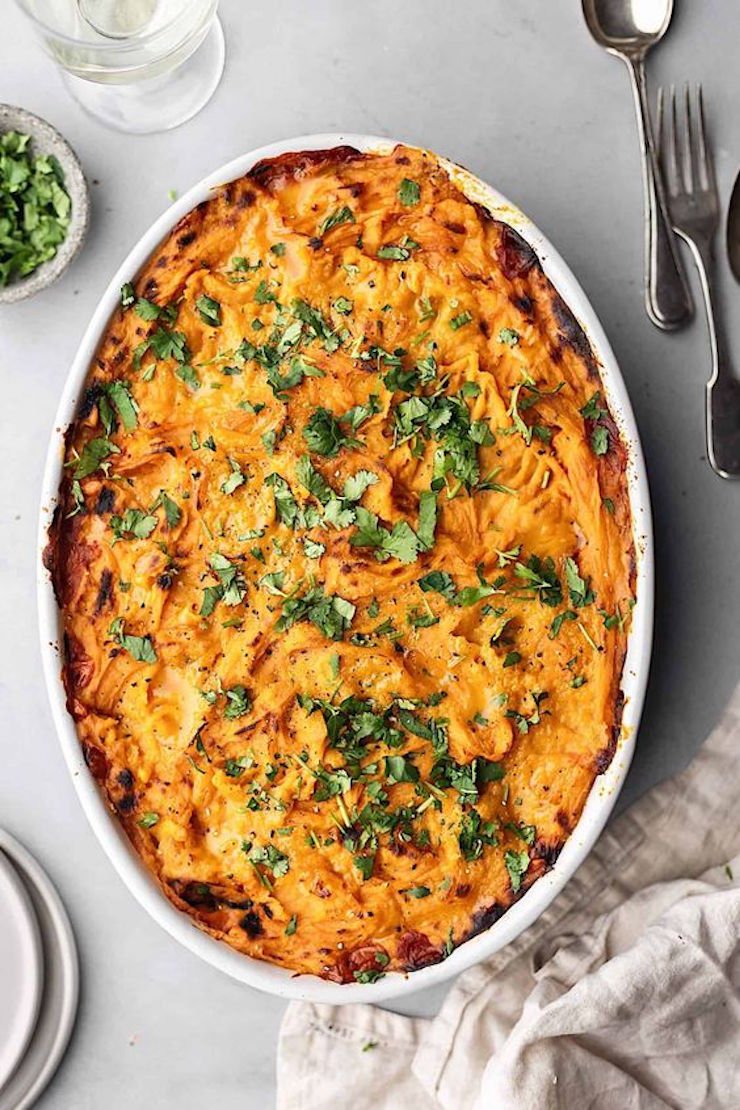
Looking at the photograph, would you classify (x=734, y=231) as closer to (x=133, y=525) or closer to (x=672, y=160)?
(x=672, y=160)

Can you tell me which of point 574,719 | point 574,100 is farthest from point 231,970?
point 574,100

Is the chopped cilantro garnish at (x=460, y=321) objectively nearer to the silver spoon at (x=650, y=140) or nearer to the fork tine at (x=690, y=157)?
the silver spoon at (x=650, y=140)

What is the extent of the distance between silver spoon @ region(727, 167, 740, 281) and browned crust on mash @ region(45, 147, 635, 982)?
0.59 metres

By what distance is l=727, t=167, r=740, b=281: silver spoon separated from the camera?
10.2 feet

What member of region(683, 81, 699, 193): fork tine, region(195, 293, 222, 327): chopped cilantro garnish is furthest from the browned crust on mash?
region(683, 81, 699, 193): fork tine

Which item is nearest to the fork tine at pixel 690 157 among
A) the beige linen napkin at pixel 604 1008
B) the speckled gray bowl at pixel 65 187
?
the beige linen napkin at pixel 604 1008

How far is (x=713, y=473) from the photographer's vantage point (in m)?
3.16

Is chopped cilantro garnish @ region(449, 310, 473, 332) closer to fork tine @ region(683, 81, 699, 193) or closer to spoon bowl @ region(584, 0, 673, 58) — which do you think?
fork tine @ region(683, 81, 699, 193)

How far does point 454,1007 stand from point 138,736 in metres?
1.02

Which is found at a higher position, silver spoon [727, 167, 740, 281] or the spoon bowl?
the spoon bowl

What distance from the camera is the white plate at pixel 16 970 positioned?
10.5 feet

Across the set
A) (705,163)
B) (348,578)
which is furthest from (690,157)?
(348,578)

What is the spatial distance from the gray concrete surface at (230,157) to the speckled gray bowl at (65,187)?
0.15 metres

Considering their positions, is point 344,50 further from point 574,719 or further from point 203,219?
point 574,719
